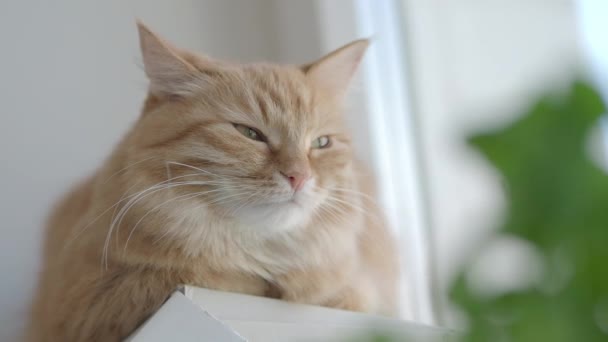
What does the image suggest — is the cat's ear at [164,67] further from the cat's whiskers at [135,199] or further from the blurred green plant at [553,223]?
the blurred green plant at [553,223]

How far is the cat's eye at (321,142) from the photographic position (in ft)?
4.14

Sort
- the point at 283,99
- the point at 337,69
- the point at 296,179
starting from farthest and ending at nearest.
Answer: the point at 337,69
the point at 283,99
the point at 296,179

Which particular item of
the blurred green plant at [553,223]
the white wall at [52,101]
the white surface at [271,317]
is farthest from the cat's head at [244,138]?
the blurred green plant at [553,223]

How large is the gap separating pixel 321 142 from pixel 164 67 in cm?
34

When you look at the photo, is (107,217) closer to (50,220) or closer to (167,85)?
(167,85)

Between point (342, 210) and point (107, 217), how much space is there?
18.1 inches

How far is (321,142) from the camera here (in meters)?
1.28

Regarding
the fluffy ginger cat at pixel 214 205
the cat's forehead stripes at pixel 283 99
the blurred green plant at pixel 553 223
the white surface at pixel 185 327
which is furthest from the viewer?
the cat's forehead stripes at pixel 283 99

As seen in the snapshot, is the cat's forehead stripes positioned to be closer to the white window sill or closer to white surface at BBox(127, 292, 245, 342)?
the white window sill

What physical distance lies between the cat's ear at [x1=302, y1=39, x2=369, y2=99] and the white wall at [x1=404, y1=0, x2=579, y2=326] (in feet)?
1.37

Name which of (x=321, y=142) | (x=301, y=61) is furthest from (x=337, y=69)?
(x=301, y=61)

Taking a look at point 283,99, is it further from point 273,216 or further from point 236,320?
point 236,320

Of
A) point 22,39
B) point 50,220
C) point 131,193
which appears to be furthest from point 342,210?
point 22,39

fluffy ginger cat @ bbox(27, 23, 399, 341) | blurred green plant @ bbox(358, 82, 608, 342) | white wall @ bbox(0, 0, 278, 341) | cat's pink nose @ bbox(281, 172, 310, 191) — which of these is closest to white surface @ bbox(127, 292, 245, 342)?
fluffy ginger cat @ bbox(27, 23, 399, 341)
